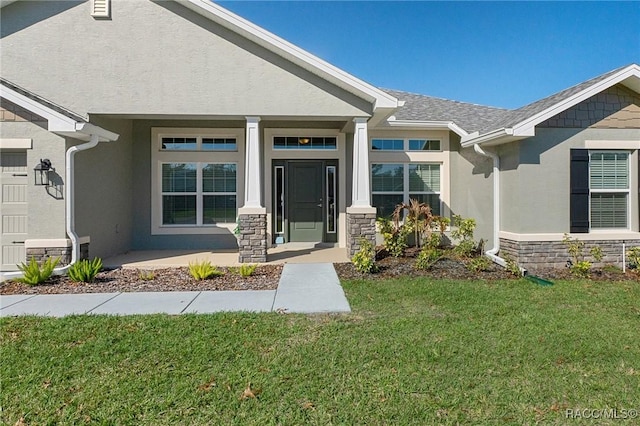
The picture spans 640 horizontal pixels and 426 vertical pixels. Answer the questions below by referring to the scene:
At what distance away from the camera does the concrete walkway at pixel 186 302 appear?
4.75 metres

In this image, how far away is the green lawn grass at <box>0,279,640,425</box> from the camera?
2.62 metres

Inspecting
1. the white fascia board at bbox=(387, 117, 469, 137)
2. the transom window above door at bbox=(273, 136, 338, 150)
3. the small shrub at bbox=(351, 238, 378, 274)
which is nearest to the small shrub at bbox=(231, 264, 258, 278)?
the small shrub at bbox=(351, 238, 378, 274)

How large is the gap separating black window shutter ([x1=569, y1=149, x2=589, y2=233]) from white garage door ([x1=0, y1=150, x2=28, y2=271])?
36.9 feet

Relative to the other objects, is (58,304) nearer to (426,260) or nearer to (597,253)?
(426,260)

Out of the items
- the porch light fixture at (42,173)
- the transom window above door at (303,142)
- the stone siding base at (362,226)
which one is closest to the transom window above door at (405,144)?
the transom window above door at (303,142)

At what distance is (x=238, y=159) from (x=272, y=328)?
657cm

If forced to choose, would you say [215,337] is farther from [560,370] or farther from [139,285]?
[560,370]

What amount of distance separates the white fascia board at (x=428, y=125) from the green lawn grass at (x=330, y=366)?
5666 mm

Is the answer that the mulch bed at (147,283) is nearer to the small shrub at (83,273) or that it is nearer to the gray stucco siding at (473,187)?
the small shrub at (83,273)

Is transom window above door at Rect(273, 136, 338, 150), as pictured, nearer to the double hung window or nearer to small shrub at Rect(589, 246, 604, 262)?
the double hung window

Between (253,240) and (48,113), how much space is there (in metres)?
4.54

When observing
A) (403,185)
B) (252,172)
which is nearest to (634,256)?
(403,185)

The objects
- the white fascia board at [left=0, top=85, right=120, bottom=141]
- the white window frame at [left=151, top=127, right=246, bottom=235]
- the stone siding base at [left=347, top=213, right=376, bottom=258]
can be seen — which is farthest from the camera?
the white window frame at [left=151, top=127, right=246, bottom=235]

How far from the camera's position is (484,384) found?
117 inches
